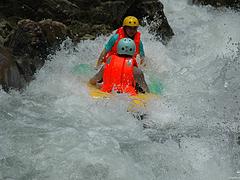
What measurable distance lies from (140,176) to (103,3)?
21.5 feet

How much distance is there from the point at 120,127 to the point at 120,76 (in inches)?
45.9

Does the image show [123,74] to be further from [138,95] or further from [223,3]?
[223,3]

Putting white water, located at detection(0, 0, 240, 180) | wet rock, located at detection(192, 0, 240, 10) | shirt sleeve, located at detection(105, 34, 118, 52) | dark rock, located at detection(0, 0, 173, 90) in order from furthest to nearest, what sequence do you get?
wet rock, located at detection(192, 0, 240, 10), shirt sleeve, located at detection(105, 34, 118, 52), dark rock, located at detection(0, 0, 173, 90), white water, located at detection(0, 0, 240, 180)

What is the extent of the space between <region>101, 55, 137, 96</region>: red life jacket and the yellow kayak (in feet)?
0.49

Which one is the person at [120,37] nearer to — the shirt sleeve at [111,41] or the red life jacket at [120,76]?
the shirt sleeve at [111,41]

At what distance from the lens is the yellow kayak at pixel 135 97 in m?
6.72

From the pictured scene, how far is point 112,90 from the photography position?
718cm

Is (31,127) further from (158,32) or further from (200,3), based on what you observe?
(200,3)

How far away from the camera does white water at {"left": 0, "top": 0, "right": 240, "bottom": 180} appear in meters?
4.95

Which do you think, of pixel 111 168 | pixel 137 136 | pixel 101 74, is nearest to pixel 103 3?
pixel 101 74

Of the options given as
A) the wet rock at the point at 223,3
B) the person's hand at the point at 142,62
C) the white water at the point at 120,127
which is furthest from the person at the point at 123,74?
the wet rock at the point at 223,3

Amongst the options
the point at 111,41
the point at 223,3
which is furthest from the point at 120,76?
the point at 223,3

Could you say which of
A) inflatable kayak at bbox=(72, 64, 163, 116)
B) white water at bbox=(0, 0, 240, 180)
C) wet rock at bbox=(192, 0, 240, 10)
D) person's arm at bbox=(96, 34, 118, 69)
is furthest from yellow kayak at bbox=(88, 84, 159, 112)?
wet rock at bbox=(192, 0, 240, 10)

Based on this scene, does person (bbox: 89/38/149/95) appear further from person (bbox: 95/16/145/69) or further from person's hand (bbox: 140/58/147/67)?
person's hand (bbox: 140/58/147/67)
